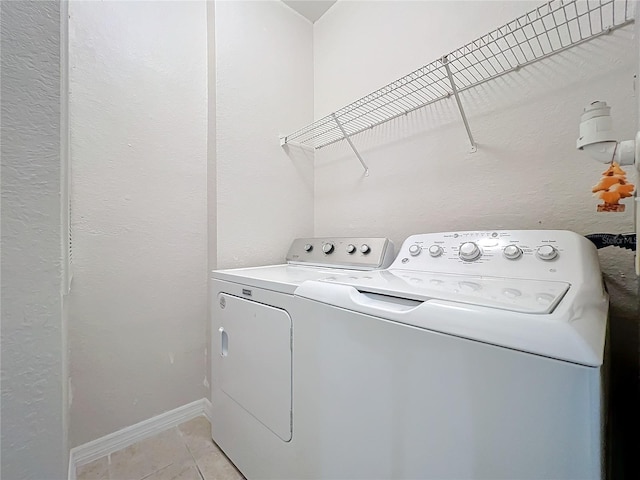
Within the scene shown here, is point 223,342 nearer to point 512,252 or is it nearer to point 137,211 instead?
point 137,211

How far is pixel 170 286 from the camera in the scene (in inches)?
58.6

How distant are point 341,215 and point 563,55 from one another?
3.94ft

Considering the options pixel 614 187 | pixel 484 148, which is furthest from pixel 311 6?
pixel 614 187

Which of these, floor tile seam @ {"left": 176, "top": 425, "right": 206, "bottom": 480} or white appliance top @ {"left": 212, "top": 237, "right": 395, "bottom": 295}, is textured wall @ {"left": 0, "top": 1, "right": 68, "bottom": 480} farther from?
floor tile seam @ {"left": 176, "top": 425, "right": 206, "bottom": 480}

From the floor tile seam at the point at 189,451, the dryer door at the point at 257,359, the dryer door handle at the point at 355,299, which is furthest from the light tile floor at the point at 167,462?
the dryer door handle at the point at 355,299

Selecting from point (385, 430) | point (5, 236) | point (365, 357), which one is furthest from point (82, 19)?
point (385, 430)

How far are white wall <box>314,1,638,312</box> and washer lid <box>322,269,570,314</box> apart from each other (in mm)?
461

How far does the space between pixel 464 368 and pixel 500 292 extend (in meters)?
0.23

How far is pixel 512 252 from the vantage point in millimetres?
823

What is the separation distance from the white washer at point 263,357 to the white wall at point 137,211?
14.4 inches

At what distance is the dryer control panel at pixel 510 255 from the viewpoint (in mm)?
734

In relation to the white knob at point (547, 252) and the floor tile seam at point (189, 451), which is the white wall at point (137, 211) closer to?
the floor tile seam at point (189, 451)

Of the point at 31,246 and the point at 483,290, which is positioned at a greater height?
the point at 31,246

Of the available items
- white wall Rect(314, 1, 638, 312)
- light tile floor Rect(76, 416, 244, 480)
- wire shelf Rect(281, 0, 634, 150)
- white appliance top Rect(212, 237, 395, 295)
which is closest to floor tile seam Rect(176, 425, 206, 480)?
light tile floor Rect(76, 416, 244, 480)
